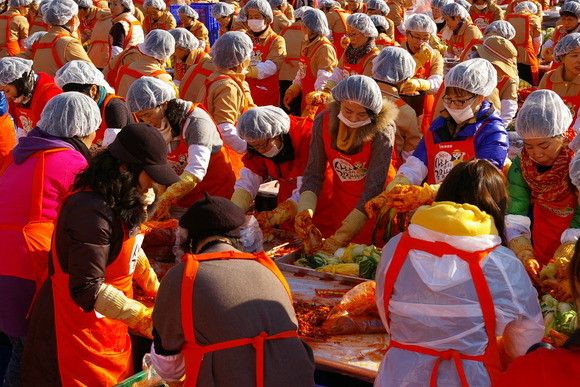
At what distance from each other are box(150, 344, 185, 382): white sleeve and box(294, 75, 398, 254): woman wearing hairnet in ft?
5.88

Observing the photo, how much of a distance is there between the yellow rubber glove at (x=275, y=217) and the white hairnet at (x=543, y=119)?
62.6 inches

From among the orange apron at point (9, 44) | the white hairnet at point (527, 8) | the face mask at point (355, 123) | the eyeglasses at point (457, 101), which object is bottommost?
the orange apron at point (9, 44)

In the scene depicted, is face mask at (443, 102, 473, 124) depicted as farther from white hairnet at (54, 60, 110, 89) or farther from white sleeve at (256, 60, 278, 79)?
white sleeve at (256, 60, 278, 79)

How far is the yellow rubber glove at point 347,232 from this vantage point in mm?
4711

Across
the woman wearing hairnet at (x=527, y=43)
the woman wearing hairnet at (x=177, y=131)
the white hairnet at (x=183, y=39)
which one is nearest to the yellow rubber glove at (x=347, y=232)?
the woman wearing hairnet at (x=177, y=131)

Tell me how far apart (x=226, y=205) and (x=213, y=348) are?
0.54 metres

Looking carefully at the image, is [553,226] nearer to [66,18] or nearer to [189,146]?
[189,146]

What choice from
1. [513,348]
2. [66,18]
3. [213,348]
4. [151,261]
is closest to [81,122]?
[151,261]

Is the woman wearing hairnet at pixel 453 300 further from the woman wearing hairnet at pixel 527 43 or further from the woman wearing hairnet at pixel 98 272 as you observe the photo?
the woman wearing hairnet at pixel 527 43

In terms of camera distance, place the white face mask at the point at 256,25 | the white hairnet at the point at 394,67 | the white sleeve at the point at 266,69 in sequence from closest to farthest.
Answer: the white hairnet at the point at 394,67
the white sleeve at the point at 266,69
the white face mask at the point at 256,25

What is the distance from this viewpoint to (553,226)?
4.32 m

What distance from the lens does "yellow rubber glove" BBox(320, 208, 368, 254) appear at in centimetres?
471

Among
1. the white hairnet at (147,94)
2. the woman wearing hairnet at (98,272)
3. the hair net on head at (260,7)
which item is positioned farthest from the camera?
the hair net on head at (260,7)

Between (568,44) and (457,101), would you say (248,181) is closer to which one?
(457,101)
